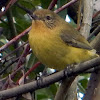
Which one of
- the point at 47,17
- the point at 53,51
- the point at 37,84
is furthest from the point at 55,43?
the point at 37,84

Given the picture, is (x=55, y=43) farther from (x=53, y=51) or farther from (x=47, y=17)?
(x=47, y=17)

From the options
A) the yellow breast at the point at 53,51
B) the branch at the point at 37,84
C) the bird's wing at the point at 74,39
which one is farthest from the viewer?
the bird's wing at the point at 74,39

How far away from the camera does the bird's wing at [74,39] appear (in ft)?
8.91

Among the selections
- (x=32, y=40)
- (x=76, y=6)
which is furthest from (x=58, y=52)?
(x=76, y=6)

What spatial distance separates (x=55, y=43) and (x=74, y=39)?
0.30 metres

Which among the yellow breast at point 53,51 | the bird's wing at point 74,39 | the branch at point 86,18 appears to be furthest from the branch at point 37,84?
the branch at point 86,18

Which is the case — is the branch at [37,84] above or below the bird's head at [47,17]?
below

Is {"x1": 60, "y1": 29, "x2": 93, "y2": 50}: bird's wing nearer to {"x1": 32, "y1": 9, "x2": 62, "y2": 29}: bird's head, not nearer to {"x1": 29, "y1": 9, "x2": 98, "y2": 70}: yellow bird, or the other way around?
{"x1": 29, "y1": 9, "x2": 98, "y2": 70}: yellow bird

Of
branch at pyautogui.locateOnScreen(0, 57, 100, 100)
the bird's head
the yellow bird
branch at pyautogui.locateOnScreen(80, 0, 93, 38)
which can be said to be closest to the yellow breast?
the yellow bird

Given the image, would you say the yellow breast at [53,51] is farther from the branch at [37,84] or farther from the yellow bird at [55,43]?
the branch at [37,84]

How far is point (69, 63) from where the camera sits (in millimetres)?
2535

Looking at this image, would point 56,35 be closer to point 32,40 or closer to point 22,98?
point 32,40

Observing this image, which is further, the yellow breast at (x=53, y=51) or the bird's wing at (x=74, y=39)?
the bird's wing at (x=74, y=39)

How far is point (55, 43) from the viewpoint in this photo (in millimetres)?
2609
